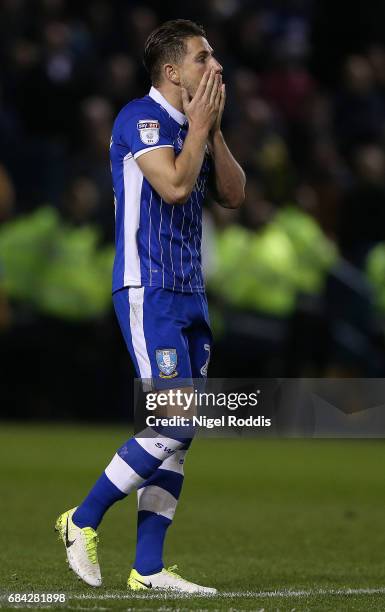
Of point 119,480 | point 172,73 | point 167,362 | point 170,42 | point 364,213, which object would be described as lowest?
point 119,480

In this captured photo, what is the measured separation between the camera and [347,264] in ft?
47.5

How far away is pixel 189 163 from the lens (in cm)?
560

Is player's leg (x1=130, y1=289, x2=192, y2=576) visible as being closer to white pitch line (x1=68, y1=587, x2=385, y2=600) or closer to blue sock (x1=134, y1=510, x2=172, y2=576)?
blue sock (x1=134, y1=510, x2=172, y2=576)

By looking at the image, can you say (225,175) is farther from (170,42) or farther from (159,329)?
(159,329)

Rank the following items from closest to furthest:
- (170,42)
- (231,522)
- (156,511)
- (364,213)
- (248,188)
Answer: (170,42) → (156,511) → (231,522) → (248,188) → (364,213)

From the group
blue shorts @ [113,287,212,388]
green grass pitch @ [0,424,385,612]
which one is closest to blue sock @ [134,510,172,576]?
green grass pitch @ [0,424,385,612]

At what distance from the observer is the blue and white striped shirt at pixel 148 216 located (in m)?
5.74

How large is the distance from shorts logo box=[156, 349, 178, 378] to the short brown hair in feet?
3.49

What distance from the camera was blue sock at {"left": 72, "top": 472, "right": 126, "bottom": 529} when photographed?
5758mm

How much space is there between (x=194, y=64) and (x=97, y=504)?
65.9 inches

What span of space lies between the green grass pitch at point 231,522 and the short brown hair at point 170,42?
6.48 feet

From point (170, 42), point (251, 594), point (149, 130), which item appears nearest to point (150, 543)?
point (251, 594)

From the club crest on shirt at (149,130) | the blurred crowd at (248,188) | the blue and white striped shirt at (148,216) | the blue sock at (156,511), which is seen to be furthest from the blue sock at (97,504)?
the blurred crowd at (248,188)

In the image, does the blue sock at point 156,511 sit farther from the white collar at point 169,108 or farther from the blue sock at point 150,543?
the white collar at point 169,108
